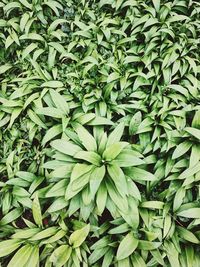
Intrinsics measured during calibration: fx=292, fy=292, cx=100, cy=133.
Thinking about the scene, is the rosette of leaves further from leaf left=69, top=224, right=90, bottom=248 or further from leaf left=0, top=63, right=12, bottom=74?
leaf left=0, top=63, right=12, bottom=74

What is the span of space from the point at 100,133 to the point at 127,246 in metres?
0.81

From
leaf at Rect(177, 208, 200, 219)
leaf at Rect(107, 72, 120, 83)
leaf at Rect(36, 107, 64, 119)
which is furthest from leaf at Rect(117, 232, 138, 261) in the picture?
leaf at Rect(107, 72, 120, 83)

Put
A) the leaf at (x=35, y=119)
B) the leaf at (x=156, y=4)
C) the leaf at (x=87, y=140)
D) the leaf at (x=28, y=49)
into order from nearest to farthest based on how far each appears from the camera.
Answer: the leaf at (x=87, y=140) < the leaf at (x=35, y=119) < the leaf at (x=28, y=49) < the leaf at (x=156, y=4)

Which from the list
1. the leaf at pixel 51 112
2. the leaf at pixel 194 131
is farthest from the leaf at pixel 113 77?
the leaf at pixel 194 131

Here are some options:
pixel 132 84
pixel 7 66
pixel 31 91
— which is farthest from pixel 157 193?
pixel 7 66

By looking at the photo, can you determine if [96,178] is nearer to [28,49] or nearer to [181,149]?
[181,149]

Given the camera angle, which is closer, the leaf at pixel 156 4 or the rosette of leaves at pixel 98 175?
the rosette of leaves at pixel 98 175

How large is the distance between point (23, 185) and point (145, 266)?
1005 millimetres

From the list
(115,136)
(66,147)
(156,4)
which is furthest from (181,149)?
(156,4)

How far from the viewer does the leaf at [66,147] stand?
1.98 metres

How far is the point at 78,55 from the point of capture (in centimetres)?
266

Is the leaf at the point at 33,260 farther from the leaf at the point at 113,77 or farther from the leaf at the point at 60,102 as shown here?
the leaf at the point at 113,77

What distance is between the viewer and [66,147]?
1991 millimetres

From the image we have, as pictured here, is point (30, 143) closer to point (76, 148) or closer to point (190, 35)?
point (76, 148)
